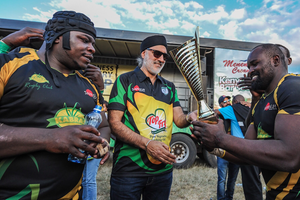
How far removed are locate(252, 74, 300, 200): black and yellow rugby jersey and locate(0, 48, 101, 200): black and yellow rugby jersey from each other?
161 centimetres

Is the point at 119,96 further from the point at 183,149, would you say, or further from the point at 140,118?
the point at 183,149

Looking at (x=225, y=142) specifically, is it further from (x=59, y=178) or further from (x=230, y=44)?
(x=230, y=44)

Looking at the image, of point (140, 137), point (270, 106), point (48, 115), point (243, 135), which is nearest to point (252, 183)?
point (243, 135)

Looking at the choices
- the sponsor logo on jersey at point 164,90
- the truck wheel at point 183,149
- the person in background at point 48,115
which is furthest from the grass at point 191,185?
the person in background at point 48,115

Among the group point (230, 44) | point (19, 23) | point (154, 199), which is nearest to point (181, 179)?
point (154, 199)

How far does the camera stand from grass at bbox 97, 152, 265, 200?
4.10 m

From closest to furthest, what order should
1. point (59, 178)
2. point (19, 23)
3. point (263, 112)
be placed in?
point (59, 178), point (263, 112), point (19, 23)

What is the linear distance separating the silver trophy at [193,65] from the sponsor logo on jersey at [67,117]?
0.89 m

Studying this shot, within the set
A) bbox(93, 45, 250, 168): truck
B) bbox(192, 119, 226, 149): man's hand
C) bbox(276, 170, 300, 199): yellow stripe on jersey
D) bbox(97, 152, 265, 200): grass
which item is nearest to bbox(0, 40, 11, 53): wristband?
bbox(192, 119, 226, 149): man's hand

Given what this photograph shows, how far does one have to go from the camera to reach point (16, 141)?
1.08 meters

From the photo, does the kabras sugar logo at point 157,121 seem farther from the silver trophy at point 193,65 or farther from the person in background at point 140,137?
the silver trophy at point 193,65

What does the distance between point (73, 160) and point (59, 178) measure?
0.15m

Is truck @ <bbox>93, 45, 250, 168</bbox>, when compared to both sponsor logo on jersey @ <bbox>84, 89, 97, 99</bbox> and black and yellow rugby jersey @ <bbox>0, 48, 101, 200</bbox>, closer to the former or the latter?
sponsor logo on jersey @ <bbox>84, 89, 97, 99</bbox>

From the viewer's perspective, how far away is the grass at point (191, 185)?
410 centimetres
